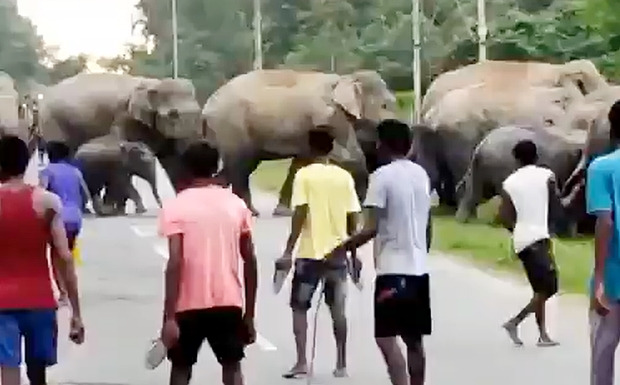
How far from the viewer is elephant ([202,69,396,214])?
104 ft

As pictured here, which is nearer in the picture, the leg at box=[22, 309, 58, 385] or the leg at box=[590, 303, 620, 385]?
the leg at box=[22, 309, 58, 385]

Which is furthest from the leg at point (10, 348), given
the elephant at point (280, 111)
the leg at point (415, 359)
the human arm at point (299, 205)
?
the elephant at point (280, 111)

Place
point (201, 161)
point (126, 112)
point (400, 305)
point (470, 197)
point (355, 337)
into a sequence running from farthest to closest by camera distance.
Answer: point (126, 112) → point (470, 197) → point (355, 337) → point (400, 305) → point (201, 161)

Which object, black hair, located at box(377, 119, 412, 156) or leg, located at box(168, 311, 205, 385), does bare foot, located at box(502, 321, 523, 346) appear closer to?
black hair, located at box(377, 119, 412, 156)

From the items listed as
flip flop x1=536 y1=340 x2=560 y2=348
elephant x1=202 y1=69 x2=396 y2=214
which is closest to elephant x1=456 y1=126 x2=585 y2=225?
A: elephant x1=202 y1=69 x2=396 y2=214

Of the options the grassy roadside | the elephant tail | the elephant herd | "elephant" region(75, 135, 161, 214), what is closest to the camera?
the grassy roadside

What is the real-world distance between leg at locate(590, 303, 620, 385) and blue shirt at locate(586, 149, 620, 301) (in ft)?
0.66

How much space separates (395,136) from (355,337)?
197 inches

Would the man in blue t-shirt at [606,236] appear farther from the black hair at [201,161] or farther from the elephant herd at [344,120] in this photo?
the elephant herd at [344,120]

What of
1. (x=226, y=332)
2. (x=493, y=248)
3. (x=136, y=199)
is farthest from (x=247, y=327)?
(x=136, y=199)

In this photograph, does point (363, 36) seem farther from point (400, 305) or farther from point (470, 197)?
point (400, 305)

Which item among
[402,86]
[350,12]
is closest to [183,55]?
[350,12]

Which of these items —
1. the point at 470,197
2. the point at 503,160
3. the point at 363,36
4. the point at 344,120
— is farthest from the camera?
the point at 363,36

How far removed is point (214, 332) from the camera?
8.24 metres
